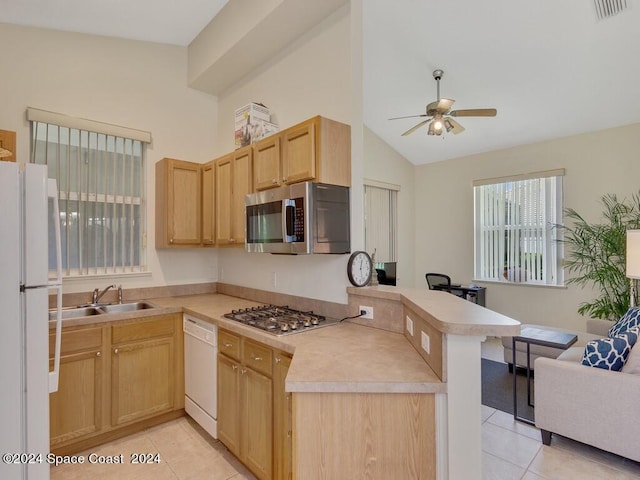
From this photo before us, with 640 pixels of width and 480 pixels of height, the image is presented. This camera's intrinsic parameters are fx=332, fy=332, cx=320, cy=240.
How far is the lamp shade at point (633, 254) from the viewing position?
2975 mm

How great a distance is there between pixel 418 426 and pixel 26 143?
11.1ft

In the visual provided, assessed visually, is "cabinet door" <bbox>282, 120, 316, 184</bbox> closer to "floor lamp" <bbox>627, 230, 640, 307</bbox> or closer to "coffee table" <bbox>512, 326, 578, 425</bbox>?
"coffee table" <bbox>512, 326, 578, 425</bbox>

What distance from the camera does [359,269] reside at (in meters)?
2.27

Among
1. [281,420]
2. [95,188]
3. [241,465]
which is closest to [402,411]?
[281,420]

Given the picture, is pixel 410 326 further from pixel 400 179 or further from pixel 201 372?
pixel 400 179

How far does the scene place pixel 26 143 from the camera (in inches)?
104

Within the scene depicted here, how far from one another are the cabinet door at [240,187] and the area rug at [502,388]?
269cm

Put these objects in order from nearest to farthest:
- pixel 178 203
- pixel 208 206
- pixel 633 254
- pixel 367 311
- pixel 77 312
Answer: pixel 367 311 → pixel 77 312 → pixel 633 254 → pixel 178 203 → pixel 208 206

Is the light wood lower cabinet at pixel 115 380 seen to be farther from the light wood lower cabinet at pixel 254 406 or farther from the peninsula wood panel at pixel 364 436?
the peninsula wood panel at pixel 364 436

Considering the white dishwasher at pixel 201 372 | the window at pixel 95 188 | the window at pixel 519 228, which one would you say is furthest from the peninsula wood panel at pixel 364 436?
the window at pixel 519 228

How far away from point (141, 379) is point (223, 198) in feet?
5.34

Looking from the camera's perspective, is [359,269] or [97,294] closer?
[359,269]

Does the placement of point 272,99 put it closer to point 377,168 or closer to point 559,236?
point 377,168

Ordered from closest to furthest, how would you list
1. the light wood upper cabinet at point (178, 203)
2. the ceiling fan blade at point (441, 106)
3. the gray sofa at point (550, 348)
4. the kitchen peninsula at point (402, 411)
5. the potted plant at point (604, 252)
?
the kitchen peninsula at point (402, 411)
the light wood upper cabinet at point (178, 203)
the gray sofa at point (550, 348)
the ceiling fan blade at point (441, 106)
the potted plant at point (604, 252)
